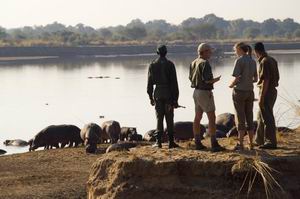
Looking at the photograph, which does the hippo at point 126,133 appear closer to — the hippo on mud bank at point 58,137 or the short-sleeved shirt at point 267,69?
the hippo on mud bank at point 58,137

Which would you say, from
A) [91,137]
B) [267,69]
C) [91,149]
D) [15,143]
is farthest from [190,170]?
[15,143]

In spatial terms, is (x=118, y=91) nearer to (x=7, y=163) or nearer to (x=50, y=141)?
(x=50, y=141)

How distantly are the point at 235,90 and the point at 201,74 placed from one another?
0.68 m

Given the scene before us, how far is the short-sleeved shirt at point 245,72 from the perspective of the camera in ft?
36.3

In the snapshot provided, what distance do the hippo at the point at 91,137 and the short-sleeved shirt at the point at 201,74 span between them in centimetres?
852

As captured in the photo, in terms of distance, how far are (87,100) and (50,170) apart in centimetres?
2326

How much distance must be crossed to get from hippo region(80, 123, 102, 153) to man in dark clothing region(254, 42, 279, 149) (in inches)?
332

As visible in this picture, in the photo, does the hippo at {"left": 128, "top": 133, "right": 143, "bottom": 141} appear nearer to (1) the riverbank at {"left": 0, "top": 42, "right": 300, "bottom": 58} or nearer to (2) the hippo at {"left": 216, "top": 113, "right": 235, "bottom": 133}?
(2) the hippo at {"left": 216, "top": 113, "right": 235, "bottom": 133}

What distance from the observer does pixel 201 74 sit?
432 inches

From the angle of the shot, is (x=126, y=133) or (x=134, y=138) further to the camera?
(x=126, y=133)

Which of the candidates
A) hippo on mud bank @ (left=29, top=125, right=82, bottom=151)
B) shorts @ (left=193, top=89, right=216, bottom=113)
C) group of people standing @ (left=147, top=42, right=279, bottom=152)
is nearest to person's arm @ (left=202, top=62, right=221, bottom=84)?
group of people standing @ (left=147, top=42, right=279, bottom=152)

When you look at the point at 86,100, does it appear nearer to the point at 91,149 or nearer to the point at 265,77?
the point at 91,149

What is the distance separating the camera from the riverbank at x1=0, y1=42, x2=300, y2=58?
3644 inches

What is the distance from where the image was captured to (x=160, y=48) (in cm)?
1144
